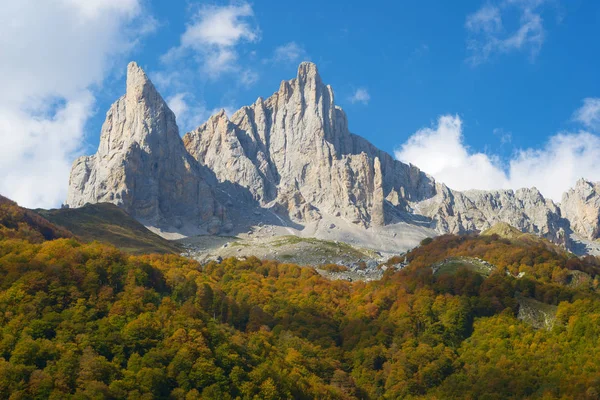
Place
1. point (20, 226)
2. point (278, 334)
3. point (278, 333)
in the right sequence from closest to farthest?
point (278, 334), point (278, 333), point (20, 226)

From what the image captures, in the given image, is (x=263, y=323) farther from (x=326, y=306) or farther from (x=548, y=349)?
(x=548, y=349)

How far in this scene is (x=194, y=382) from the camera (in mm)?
86938

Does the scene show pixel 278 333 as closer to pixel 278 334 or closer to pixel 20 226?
pixel 278 334

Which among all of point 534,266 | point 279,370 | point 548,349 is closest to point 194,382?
point 279,370

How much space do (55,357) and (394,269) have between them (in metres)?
111

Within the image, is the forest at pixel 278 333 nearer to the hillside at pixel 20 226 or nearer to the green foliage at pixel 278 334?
the green foliage at pixel 278 334

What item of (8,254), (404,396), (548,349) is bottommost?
(404,396)

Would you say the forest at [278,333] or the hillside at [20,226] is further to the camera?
the hillside at [20,226]

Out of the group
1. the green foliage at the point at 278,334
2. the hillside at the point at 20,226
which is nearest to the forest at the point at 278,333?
the green foliage at the point at 278,334

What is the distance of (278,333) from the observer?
121 meters

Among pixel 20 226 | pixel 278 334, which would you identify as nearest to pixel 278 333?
pixel 278 334

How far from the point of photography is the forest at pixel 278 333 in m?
84.9

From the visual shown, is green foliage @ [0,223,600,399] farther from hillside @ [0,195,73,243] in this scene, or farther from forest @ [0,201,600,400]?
hillside @ [0,195,73,243]

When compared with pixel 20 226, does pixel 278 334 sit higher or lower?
lower
